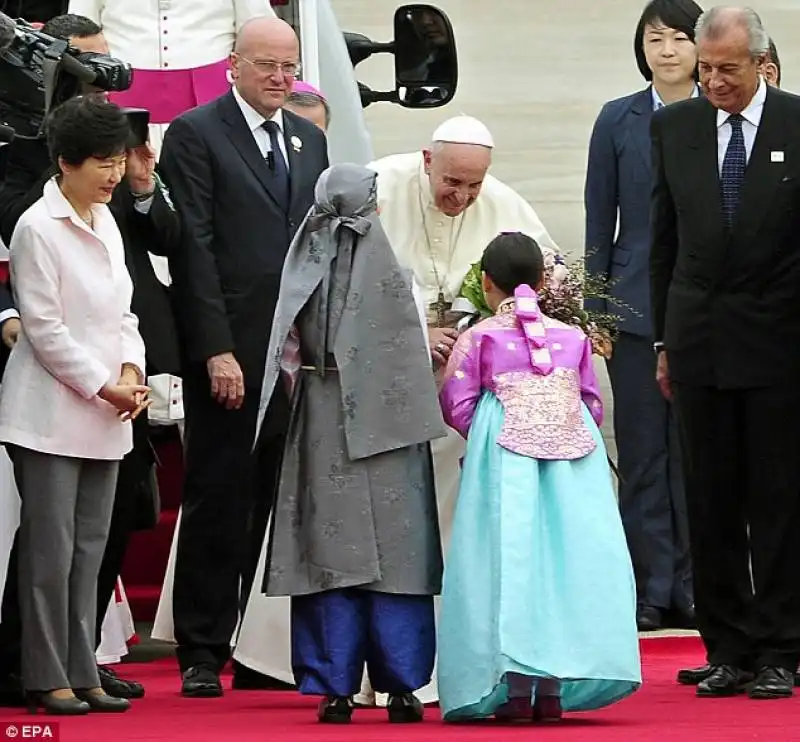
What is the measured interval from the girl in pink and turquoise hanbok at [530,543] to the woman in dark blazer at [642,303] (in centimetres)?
213

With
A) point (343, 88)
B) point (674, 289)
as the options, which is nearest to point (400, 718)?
point (674, 289)

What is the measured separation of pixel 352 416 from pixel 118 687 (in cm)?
104

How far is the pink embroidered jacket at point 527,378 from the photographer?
7.73 meters

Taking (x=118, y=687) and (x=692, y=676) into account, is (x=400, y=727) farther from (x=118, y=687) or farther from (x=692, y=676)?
(x=692, y=676)

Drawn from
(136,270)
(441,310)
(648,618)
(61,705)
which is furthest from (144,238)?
(648,618)

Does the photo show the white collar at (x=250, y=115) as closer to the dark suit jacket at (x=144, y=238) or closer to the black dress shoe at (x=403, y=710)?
the dark suit jacket at (x=144, y=238)

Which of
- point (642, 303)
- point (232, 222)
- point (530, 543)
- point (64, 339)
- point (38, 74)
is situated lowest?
point (530, 543)

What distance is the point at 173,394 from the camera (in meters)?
9.64

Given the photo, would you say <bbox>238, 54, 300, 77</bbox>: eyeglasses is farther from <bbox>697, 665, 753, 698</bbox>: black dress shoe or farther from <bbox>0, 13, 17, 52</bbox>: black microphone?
<bbox>697, 665, 753, 698</bbox>: black dress shoe

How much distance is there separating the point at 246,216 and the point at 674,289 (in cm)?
123

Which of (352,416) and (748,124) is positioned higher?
(748,124)

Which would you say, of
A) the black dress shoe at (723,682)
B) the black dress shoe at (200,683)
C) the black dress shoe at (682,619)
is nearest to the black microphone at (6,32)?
the black dress shoe at (200,683)

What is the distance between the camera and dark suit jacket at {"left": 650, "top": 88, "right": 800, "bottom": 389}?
27.2ft

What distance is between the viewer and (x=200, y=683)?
327 inches
